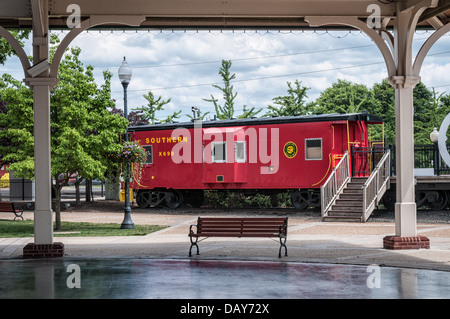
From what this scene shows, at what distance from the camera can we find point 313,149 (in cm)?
2459

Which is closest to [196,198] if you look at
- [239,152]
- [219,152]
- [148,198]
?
[148,198]

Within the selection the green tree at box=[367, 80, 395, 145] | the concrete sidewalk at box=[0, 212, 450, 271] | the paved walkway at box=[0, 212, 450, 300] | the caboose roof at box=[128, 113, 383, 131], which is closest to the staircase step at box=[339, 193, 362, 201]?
the concrete sidewalk at box=[0, 212, 450, 271]

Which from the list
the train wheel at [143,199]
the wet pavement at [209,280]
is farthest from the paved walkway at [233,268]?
the train wheel at [143,199]

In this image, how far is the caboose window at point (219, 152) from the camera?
86.2 feet

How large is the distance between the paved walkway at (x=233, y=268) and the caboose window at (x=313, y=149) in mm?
7815

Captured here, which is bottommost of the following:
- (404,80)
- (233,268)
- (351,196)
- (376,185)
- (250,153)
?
(233,268)

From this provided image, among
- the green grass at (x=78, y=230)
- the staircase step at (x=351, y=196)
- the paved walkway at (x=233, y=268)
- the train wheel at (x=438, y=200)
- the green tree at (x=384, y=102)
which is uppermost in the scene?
the green tree at (x=384, y=102)

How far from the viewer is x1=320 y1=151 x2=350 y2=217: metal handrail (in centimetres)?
2162

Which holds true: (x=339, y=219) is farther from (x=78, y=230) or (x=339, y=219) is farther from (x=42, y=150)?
(x=42, y=150)

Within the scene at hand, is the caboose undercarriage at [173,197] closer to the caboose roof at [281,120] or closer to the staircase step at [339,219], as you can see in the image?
the caboose roof at [281,120]

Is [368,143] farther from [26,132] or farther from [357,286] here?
Result: [357,286]

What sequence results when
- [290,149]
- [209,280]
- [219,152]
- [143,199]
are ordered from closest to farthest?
[209,280], [290,149], [219,152], [143,199]

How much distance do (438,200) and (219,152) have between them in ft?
27.9

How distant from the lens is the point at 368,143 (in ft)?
84.4
